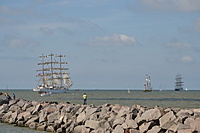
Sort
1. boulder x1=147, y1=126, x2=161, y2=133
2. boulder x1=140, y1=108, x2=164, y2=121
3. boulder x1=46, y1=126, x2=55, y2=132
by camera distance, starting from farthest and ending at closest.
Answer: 1. boulder x1=46, y1=126, x2=55, y2=132
2. boulder x1=140, y1=108, x2=164, y2=121
3. boulder x1=147, y1=126, x2=161, y2=133

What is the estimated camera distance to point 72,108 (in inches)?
1045

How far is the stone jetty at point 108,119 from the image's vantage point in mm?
18578

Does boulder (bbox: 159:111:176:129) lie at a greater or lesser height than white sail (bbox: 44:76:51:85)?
lesser

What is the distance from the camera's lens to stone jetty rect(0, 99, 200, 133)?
18.6 m

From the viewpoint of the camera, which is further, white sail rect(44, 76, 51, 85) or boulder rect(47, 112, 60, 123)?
white sail rect(44, 76, 51, 85)

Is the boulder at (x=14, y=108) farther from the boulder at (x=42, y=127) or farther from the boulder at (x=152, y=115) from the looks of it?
the boulder at (x=152, y=115)

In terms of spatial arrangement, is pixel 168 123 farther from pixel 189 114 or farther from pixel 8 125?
pixel 8 125

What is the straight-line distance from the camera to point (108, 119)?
21844 mm

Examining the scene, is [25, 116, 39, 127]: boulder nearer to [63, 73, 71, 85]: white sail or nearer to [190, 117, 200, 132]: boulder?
[190, 117, 200, 132]: boulder

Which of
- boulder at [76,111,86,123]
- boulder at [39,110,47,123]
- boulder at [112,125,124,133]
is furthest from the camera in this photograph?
boulder at [39,110,47,123]

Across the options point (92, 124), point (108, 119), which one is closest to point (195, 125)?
point (108, 119)

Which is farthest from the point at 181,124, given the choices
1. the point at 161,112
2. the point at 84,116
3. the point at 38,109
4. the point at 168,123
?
the point at 38,109

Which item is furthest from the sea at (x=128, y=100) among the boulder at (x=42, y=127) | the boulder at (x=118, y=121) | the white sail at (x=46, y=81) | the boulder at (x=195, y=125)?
the white sail at (x=46, y=81)

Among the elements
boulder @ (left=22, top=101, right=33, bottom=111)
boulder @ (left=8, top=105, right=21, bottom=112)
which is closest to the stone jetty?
boulder @ (left=22, top=101, right=33, bottom=111)
